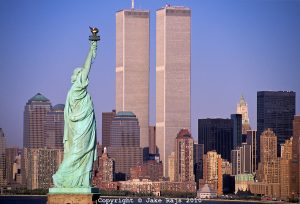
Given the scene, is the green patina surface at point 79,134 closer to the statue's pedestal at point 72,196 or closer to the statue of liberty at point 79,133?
the statue of liberty at point 79,133

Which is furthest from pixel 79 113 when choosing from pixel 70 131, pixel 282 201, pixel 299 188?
pixel 282 201

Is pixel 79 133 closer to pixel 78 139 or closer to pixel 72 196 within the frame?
pixel 78 139

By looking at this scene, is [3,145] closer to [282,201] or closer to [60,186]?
[282,201]

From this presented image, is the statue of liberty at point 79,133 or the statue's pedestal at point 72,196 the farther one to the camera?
the statue of liberty at point 79,133

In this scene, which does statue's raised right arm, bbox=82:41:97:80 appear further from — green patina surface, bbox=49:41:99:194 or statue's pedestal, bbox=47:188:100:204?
statue's pedestal, bbox=47:188:100:204

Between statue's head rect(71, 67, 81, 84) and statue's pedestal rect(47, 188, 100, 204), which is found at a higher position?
statue's head rect(71, 67, 81, 84)

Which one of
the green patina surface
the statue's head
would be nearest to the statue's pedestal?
the green patina surface

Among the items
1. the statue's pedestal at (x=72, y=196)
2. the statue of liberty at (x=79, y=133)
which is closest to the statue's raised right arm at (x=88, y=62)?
the statue of liberty at (x=79, y=133)

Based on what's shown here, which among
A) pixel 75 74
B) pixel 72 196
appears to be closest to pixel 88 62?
pixel 75 74
